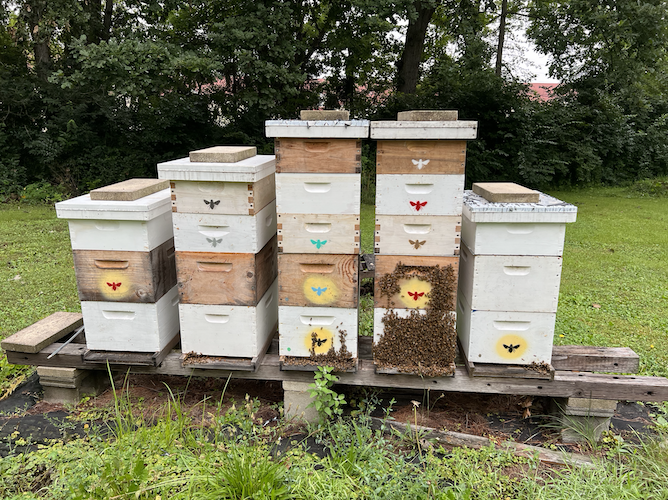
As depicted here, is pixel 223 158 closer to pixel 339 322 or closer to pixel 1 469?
pixel 339 322

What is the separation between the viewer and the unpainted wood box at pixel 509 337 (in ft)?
9.36

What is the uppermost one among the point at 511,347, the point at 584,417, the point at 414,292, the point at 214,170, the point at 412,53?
the point at 412,53

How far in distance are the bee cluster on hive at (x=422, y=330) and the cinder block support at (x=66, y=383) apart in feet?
6.43

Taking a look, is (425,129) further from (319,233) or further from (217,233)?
(217,233)

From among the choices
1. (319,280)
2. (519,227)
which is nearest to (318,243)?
(319,280)

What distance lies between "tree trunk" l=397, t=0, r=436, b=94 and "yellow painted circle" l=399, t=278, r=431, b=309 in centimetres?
995

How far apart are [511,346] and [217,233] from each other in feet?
6.10

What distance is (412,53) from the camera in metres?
11.7

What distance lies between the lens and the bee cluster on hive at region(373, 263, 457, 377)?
2836 mm

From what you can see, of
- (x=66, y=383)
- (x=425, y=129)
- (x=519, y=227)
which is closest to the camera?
(x=425, y=129)

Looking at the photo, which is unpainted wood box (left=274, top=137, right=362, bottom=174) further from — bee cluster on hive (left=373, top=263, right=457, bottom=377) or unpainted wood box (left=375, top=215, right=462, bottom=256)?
bee cluster on hive (left=373, top=263, right=457, bottom=377)

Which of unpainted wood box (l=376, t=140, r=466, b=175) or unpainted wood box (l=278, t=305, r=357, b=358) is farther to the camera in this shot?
unpainted wood box (l=278, t=305, r=357, b=358)

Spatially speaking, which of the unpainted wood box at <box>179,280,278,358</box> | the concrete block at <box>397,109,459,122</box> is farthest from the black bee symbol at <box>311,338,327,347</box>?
the concrete block at <box>397,109,459,122</box>

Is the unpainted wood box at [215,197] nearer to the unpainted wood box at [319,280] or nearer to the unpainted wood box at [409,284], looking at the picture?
the unpainted wood box at [319,280]
